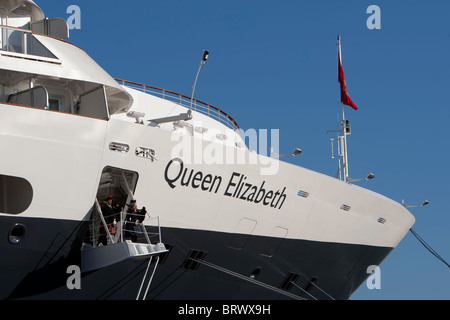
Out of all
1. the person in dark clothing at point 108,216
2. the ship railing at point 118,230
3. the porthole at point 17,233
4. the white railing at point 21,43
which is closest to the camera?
the porthole at point 17,233

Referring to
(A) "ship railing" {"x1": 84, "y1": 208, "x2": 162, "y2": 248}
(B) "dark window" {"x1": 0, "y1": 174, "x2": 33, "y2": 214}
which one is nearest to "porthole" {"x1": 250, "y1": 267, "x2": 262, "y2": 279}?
(A) "ship railing" {"x1": 84, "y1": 208, "x2": 162, "y2": 248}

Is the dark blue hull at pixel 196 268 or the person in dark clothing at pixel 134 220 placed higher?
the person in dark clothing at pixel 134 220

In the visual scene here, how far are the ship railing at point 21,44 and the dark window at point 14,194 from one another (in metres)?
2.64

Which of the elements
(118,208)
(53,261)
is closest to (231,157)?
(118,208)

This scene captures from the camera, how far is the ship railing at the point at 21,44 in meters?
16.5

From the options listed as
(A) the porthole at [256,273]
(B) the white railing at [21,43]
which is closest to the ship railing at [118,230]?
(A) the porthole at [256,273]

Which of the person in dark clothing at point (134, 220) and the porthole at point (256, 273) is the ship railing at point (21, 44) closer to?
the person in dark clothing at point (134, 220)

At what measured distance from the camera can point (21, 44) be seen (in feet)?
57.9

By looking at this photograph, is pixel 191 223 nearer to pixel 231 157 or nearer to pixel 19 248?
pixel 231 157

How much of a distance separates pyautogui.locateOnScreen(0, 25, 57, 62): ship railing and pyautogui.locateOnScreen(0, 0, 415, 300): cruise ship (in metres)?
0.03

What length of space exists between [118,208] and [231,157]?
3180mm

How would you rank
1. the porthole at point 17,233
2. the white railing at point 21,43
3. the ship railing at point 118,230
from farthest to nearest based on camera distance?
1. the white railing at point 21,43
2. the ship railing at point 118,230
3. the porthole at point 17,233
